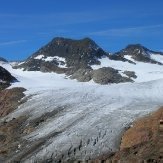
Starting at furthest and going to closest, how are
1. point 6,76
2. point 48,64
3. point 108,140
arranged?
1. point 48,64
2. point 6,76
3. point 108,140

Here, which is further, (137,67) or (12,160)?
(137,67)

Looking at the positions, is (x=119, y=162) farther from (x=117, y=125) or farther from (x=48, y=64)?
(x=48, y=64)

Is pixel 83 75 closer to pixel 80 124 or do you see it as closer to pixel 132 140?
pixel 80 124

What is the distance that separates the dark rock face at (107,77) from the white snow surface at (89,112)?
64.7 metres

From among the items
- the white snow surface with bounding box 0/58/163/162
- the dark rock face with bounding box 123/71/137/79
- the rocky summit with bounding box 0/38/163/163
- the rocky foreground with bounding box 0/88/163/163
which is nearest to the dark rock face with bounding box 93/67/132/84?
the dark rock face with bounding box 123/71/137/79

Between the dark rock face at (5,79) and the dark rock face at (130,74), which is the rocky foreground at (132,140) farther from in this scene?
the dark rock face at (130,74)

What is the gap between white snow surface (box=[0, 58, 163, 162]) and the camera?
5344 cm

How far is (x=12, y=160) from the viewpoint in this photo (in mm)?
52875

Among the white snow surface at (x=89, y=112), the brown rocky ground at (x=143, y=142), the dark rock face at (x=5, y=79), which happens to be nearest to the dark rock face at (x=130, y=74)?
the dark rock face at (x=5, y=79)

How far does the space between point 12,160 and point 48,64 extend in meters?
137

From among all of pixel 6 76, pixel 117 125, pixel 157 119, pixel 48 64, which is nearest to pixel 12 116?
pixel 117 125

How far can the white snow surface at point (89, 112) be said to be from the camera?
53.4 meters

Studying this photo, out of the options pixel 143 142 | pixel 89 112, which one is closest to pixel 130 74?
pixel 89 112

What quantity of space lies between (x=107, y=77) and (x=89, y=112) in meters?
91.1
